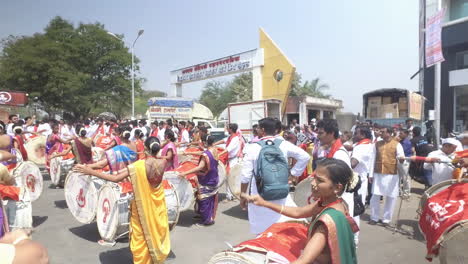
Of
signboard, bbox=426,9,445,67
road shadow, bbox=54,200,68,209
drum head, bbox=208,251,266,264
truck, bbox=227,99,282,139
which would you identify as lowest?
road shadow, bbox=54,200,68,209

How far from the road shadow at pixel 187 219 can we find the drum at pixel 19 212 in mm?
2463

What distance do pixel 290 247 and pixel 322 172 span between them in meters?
0.50

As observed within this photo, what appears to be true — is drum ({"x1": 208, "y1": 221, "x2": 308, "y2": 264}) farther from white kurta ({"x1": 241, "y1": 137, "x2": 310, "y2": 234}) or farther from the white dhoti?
the white dhoti

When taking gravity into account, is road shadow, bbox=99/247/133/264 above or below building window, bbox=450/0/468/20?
below

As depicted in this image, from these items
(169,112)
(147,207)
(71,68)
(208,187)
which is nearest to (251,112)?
(169,112)

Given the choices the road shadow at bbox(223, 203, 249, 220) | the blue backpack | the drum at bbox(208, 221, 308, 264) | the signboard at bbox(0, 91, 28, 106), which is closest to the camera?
the drum at bbox(208, 221, 308, 264)

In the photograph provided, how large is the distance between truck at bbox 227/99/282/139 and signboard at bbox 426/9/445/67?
7522 mm

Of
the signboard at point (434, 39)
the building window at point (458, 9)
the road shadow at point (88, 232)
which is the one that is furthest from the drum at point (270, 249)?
the building window at point (458, 9)

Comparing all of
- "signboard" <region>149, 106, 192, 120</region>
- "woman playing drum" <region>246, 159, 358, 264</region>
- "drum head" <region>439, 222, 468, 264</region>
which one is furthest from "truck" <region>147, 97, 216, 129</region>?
"woman playing drum" <region>246, 159, 358, 264</region>

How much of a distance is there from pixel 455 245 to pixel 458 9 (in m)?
21.2

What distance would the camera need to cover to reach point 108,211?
444 centimetres

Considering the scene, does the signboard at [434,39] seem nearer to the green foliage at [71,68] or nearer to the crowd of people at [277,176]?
the crowd of people at [277,176]

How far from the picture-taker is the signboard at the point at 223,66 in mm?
19453

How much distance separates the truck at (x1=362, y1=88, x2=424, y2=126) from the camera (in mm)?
16344
